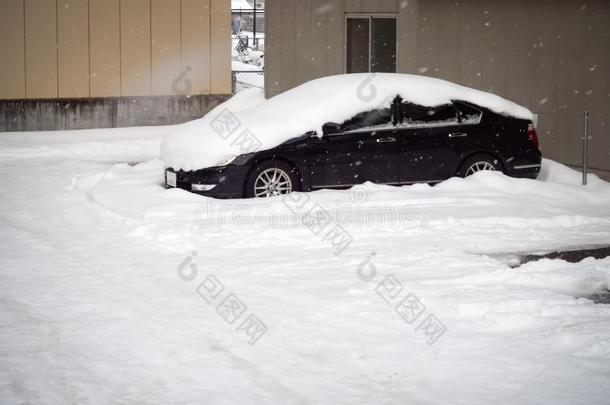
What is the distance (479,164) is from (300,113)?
259cm

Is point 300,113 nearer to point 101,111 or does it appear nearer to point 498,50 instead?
point 498,50

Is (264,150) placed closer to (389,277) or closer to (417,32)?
(389,277)

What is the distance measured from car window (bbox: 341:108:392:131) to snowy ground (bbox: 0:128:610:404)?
2.86ft

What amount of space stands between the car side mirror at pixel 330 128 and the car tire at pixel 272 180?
2.09 ft

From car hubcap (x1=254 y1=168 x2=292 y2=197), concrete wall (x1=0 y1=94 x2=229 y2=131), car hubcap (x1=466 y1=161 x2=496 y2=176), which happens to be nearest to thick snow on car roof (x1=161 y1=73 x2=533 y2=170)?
car hubcap (x1=254 y1=168 x2=292 y2=197)

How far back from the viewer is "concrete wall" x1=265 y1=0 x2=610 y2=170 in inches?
643

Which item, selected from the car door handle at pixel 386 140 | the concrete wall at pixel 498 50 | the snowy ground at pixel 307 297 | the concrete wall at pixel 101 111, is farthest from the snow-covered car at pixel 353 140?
the concrete wall at pixel 101 111

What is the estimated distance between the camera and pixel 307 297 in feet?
24.5

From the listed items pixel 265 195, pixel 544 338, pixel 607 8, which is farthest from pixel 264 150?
pixel 607 8

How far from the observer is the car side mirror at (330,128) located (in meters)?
11.8

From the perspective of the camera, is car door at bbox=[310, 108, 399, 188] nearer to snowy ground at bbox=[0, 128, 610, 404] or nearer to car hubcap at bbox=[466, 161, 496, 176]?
snowy ground at bbox=[0, 128, 610, 404]

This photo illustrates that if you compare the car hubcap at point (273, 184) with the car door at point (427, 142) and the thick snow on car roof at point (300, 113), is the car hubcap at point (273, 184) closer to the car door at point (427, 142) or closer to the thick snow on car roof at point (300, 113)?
the thick snow on car roof at point (300, 113)

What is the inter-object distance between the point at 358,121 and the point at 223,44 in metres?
12.2

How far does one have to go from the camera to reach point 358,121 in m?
12.0
